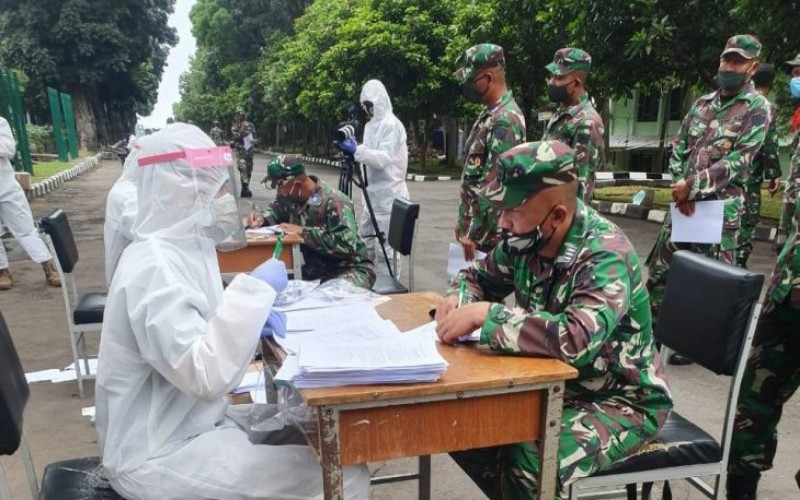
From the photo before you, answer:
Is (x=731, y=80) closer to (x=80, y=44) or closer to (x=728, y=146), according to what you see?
(x=728, y=146)

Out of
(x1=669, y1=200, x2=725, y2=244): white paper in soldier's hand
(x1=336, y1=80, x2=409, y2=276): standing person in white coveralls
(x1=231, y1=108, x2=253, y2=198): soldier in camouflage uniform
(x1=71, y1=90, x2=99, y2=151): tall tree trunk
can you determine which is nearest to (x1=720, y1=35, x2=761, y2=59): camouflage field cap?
(x1=669, y1=200, x2=725, y2=244): white paper in soldier's hand

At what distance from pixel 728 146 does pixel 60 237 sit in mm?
3761

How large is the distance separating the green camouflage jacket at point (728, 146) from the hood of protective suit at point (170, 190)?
2.87m

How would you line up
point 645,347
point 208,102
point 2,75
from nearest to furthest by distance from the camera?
point 645,347 < point 2,75 < point 208,102

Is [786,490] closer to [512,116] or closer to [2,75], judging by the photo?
[512,116]

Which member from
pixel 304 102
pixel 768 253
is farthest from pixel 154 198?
pixel 304 102

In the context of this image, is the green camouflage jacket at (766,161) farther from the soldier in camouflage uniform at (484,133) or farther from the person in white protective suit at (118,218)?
the person in white protective suit at (118,218)

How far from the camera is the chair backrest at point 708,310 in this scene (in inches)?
73.4

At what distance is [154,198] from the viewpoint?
1.73m

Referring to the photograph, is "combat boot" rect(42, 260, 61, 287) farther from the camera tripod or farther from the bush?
the bush

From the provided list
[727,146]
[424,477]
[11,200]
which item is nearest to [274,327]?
[424,477]

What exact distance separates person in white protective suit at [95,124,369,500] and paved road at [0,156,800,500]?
3.97 feet

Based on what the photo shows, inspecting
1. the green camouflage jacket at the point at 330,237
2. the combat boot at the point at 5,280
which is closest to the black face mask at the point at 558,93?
the green camouflage jacket at the point at 330,237

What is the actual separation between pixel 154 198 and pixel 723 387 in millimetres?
3278
